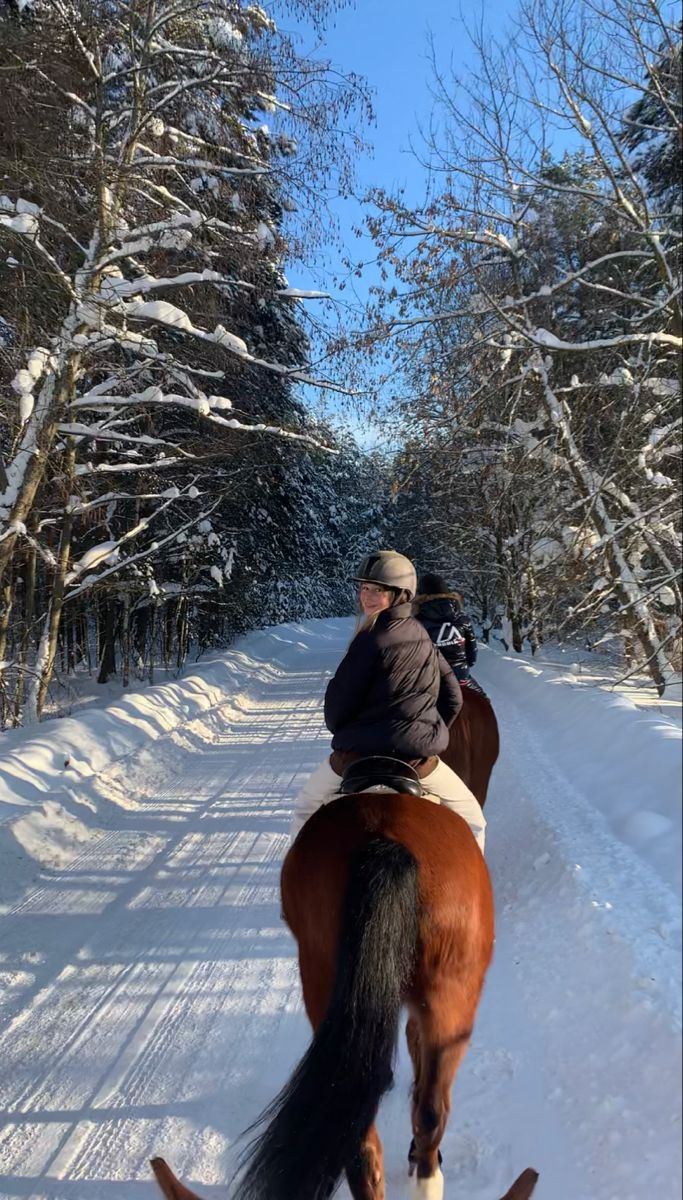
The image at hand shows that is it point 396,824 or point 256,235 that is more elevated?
point 256,235

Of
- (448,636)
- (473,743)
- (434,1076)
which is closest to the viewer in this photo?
(434,1076)

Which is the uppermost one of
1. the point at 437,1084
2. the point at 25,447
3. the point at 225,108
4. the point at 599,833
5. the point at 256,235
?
the point at 225,108

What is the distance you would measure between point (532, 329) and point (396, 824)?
562cm

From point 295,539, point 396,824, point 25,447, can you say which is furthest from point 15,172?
→ point 295,539

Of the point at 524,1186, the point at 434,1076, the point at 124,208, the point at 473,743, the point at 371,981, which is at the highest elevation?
the point at 124,208

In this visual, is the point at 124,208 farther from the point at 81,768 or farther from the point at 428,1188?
the point at 428,1188

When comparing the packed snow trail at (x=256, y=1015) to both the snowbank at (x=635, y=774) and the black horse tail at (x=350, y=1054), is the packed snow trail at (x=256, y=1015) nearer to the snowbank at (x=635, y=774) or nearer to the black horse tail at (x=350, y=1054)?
the snowbank at (x=635, y=774)

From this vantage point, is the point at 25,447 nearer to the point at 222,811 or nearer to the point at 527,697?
the point at 222,811

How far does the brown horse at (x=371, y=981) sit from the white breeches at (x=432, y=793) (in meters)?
0.29

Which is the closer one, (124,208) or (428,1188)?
(428,1188)

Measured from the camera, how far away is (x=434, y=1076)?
2.09 metres

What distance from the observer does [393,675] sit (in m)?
2.65

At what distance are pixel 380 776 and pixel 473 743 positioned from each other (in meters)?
2.58

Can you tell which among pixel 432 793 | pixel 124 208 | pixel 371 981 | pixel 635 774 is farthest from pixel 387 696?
pixel 124 208
